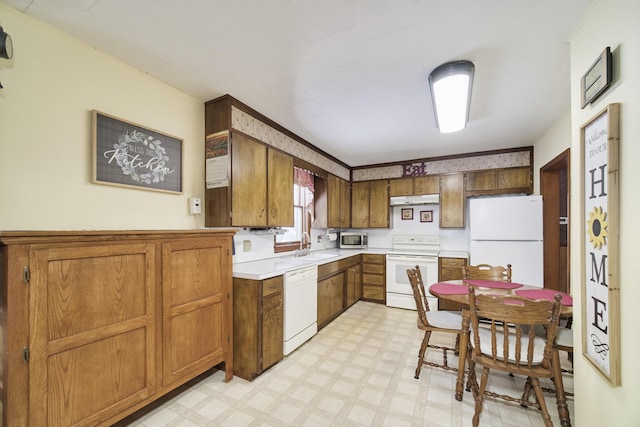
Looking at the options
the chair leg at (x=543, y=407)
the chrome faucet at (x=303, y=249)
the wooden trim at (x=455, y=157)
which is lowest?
the chair leg at (x=543, y=407)

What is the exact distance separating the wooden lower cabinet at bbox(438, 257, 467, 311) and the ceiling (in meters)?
2.10

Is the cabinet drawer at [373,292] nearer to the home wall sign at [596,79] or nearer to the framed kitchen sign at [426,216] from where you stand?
the framed kitchen sign at [426,216]

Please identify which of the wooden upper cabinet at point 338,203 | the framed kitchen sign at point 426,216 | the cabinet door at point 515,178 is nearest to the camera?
the cabinet door at point 515,178

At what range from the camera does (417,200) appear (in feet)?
14.8

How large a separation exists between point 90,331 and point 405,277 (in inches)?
148

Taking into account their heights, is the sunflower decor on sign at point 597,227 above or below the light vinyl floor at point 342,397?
above

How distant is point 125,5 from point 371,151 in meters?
3.29

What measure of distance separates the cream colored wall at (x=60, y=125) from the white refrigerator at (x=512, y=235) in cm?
379

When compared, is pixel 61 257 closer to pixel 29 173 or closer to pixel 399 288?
pixel 29 173

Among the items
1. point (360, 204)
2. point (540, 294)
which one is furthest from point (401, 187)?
point (540, 294)

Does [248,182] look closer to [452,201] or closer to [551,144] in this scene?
[452,201]

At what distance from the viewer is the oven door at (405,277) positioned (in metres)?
4.00

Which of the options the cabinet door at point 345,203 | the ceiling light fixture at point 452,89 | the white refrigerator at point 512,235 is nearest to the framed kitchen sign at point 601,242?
the ceiling light fixture at point 452,89

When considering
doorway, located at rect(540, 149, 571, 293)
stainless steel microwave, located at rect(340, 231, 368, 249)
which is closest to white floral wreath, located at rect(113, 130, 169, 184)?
stainless steel microwave, located at rect(340, 231, 368, 249)
